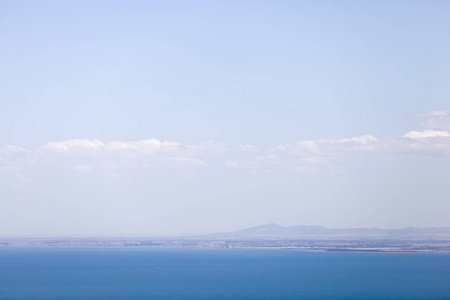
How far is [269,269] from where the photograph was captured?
267ft

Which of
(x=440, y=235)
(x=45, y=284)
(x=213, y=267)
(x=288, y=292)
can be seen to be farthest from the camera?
(x=440, y=235)

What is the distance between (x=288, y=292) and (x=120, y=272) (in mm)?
29001

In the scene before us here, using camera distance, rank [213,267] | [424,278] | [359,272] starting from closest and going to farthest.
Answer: [424,278] → [359,272] → [213,267]

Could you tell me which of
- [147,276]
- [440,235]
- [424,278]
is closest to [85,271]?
[147,276]

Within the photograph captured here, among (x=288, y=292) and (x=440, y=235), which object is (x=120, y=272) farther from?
(x=440, y=235)

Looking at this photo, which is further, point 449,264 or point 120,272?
point 449,264

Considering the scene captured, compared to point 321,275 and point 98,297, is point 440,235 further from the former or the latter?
point 98,297

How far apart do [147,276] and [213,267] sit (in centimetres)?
1656

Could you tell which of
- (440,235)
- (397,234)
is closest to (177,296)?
(440,235)

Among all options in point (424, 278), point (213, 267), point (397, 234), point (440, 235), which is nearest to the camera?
point (424, 278)

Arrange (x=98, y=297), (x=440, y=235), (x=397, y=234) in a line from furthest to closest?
(x=397, y=234)
(x=440, y=235)
(x=98, y=297)

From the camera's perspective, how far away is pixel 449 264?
87750mm

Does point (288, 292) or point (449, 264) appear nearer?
point (288, 292)

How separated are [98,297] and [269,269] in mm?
34304
